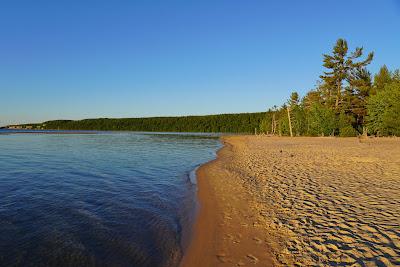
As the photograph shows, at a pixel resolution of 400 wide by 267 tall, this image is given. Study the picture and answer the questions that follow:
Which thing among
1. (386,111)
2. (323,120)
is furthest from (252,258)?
(323,120)

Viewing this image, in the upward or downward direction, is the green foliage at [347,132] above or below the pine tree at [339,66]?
below

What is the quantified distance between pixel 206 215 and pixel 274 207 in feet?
8.01

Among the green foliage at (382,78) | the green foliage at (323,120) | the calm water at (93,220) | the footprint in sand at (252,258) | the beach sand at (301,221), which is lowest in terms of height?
the calm water at (93,220)

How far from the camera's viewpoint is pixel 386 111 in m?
49.3

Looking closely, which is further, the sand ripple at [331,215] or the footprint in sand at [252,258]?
the footprint in sand at [252,258]

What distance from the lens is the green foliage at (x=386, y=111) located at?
48.1 meters

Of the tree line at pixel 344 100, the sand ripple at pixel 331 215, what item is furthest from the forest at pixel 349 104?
the sand ripple at pixel 331 215

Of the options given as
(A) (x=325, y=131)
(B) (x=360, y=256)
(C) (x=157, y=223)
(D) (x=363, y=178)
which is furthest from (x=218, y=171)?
(A) (x=325, y=131)

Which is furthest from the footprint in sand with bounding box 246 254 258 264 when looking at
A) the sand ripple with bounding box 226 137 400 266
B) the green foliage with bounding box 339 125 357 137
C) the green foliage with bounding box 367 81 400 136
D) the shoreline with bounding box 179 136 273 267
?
the green foliage with bounding box 339 125 357 137

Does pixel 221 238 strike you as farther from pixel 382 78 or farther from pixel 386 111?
pixel 382 78

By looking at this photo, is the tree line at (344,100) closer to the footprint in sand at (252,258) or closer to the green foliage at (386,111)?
the green foliage at (386,111)

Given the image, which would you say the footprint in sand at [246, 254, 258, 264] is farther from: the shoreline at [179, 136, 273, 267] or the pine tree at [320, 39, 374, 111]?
the pine tree at [320, 39, 374, 111]

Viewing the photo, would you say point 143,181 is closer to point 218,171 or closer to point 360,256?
point 218,171

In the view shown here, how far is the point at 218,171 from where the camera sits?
1989 cm
